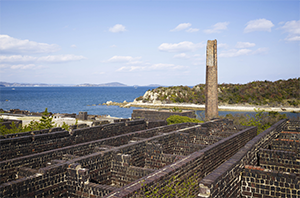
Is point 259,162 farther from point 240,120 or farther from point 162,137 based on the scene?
point 240,120

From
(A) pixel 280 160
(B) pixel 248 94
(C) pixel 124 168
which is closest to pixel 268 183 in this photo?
(A) pixel 280 160

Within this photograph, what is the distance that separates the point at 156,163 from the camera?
36.7 feet

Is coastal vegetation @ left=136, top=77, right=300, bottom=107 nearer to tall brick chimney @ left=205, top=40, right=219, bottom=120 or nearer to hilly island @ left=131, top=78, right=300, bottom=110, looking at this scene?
hilly island @ left=131, top=78, right=300, bottom=110

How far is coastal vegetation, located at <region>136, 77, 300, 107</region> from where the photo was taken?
68056mm

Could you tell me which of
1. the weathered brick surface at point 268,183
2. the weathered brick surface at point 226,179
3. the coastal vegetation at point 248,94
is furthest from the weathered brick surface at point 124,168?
the coastal vegetation at point 248,94

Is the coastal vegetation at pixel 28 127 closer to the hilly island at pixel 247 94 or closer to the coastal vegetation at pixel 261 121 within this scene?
the coastal vegetation at pixel 261 121

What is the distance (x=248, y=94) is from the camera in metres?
74.9

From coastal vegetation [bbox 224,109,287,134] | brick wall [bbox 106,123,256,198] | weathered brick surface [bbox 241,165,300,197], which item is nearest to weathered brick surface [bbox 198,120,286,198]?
weathered brick surface [bbox 241,165,300,197]

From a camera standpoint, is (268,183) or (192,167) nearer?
(268,183)

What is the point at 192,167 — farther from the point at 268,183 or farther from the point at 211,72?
the point at 211,72

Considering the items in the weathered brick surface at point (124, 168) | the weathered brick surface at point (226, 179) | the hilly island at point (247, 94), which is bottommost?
the weathered brick surface at point (124, 168)

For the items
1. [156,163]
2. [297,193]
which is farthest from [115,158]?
[297,193]

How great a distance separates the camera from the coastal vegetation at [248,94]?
68.1m

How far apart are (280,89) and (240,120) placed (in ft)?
185
